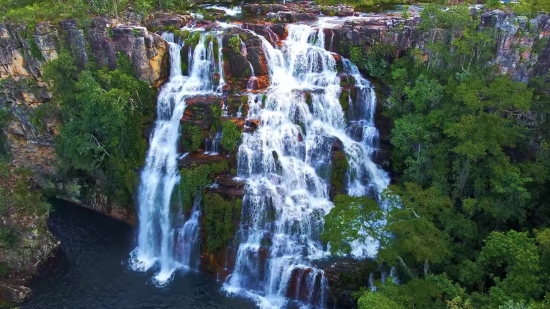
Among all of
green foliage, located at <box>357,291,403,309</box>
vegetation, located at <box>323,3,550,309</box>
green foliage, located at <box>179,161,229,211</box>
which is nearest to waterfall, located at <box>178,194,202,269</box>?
green foliage, located at <box>179,161,229,211</box>

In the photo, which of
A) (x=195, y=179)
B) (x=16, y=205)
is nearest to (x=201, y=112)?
(x=195, y=179)

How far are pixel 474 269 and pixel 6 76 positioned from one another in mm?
35352

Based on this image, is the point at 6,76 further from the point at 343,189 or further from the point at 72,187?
the point at 343,189

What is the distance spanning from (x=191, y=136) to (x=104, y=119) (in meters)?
6.09

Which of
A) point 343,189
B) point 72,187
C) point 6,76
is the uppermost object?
point 6,76

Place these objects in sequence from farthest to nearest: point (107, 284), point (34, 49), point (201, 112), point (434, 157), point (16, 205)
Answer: point (34, 49), point (201, 112), point (16, 205), point (107, 284), point (434, 157)

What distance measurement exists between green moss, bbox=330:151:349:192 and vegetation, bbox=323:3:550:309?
3.70m

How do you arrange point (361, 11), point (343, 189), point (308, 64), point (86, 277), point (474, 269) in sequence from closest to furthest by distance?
point (474, 269)
point (86, 277)
point (343, 189)
point (308, 64)
point (361, 11)

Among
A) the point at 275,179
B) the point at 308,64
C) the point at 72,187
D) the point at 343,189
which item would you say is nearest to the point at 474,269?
the point at 343,189

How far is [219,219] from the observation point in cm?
2708

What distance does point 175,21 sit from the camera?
36.0 meters

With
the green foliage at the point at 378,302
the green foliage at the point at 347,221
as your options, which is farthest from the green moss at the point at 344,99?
the green foliage at the point at 378,302

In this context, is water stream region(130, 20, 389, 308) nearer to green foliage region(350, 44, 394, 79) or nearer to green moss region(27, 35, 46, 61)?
green foliage region(350, 44, 394, 79)

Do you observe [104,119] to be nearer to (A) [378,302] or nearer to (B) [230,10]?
(B) [230,10]
